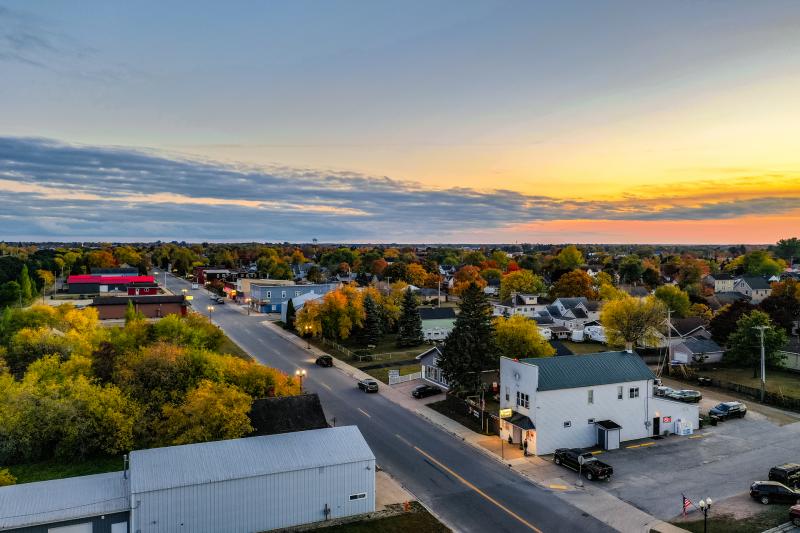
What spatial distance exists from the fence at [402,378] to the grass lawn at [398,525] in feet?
83.0

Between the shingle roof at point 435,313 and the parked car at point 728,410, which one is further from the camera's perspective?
the shingle roof at point 435,313

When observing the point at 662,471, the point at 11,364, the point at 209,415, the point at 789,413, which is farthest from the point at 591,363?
the point at 11,364

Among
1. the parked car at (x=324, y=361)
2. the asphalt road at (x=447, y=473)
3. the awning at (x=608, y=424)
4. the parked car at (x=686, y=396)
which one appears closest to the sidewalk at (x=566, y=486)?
the asphalt road at (x=447, y=473)

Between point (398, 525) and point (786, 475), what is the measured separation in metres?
22.0

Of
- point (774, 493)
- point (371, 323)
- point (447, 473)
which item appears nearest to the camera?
point (774, 493)

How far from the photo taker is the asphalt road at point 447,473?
25188 millimetres

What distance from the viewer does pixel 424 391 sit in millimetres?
46594

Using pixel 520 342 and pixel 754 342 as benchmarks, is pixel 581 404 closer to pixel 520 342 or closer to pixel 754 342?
pixel 520 342

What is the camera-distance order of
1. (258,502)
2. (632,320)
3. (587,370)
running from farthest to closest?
1. (632,320)
2. (587,370)
3. (258,502)

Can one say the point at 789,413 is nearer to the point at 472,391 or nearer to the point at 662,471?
the point at 662,471

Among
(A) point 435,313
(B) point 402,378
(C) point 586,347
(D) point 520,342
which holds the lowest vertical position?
(C) point 586,347

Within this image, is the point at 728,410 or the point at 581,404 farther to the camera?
the point at 728,410

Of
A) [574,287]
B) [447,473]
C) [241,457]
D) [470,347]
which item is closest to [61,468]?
[241,457]

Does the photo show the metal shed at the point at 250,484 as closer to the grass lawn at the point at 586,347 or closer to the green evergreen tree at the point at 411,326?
the green evergreen tree at the point at 411,326
